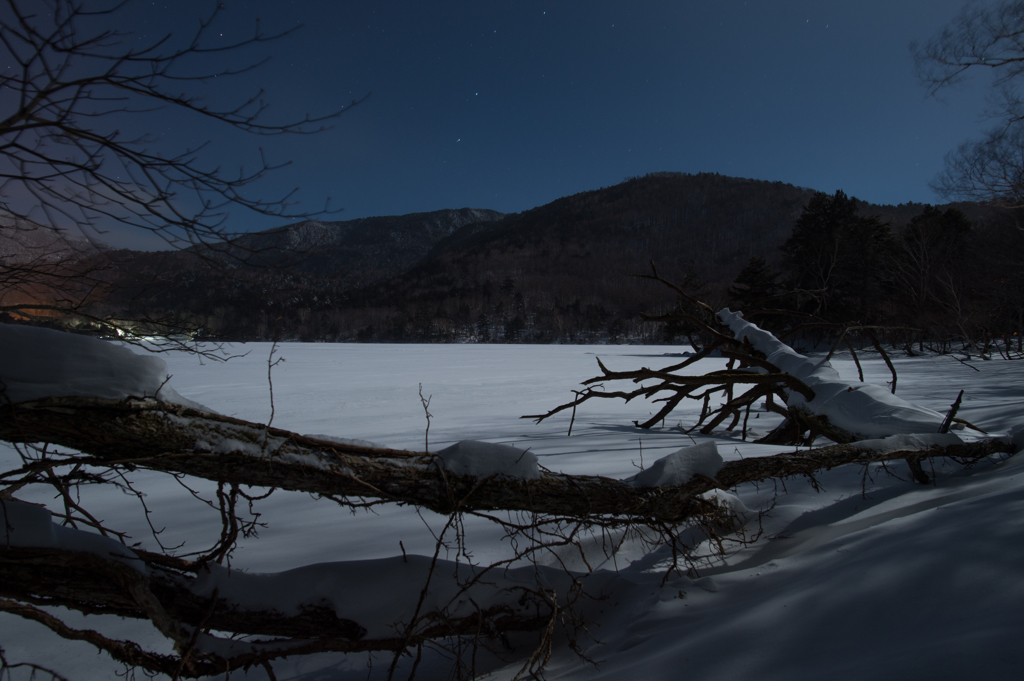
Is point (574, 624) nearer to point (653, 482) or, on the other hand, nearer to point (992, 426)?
point (653, 482)

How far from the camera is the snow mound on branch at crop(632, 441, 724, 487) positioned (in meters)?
1.84

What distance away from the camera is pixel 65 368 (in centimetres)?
131

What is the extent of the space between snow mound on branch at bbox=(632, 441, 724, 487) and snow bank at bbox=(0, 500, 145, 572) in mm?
1905

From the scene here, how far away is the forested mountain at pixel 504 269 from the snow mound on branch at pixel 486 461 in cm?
105

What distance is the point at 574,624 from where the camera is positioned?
5.42ft

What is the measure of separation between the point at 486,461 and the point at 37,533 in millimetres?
1433

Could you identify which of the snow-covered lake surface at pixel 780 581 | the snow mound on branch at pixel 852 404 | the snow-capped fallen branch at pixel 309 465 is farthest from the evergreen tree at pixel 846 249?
the snow-capped fallen branch at pixel 309 465

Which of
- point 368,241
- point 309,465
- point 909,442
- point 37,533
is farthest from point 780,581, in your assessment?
point 368,241

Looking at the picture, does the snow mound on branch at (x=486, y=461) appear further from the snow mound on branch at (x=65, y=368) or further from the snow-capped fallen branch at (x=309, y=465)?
the snow mound on branch at (x=65, y=368)

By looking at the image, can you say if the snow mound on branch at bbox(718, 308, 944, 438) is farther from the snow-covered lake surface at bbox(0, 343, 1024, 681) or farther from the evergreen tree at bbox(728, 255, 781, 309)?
the evergreen tree at bbox(728, 255, 781, 309)

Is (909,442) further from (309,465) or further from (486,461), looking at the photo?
(309,465)

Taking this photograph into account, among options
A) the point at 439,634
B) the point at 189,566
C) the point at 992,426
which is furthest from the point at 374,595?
the point at 992,426

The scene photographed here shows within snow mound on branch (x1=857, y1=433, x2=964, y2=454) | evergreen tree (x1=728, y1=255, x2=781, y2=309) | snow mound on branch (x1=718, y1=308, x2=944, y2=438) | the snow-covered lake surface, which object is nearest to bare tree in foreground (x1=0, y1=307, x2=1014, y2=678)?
the snow-covered lake surface

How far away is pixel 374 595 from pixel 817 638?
1.43 metres
